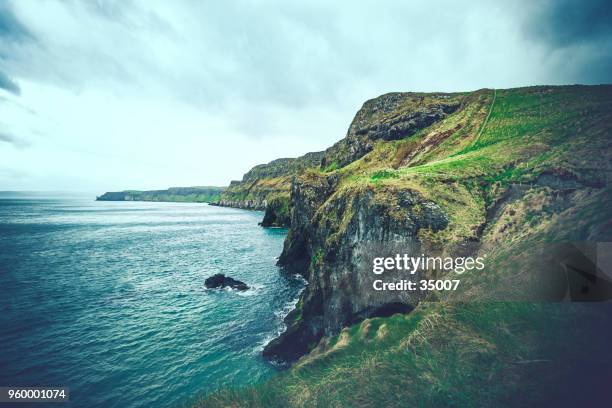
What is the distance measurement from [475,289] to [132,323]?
35.6m

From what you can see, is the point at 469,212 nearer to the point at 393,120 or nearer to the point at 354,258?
the point at 354,258

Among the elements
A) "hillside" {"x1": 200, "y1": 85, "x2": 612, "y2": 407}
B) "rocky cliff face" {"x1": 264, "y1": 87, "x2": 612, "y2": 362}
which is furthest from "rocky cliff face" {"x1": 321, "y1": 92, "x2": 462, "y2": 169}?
"rocky cliff face" {"x1": 264, "y1": 87, "x2": 612, "y2": 362}

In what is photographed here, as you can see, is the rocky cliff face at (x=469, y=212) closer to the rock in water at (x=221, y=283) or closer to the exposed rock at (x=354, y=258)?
the exposed rock at (x=354, y=258)

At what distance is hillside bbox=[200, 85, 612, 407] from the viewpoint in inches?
316

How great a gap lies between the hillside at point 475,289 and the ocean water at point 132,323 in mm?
6252

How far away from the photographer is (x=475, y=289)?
12.8 metres

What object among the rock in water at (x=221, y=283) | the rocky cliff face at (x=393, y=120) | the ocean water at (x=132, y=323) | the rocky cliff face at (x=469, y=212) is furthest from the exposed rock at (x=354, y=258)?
the rocky cliff face at (x=393, y=120)

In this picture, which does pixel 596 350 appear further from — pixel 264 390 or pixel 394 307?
pixel 394 307

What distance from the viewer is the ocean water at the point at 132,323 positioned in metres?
22.9

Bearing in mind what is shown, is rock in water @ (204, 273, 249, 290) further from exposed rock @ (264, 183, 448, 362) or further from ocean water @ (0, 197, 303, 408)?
exposed rock @ (264, 183, 448, 362)

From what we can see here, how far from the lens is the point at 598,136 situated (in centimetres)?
2130

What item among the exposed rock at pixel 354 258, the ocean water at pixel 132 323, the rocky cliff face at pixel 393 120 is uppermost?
the rocky cliff face at pixel 393 120

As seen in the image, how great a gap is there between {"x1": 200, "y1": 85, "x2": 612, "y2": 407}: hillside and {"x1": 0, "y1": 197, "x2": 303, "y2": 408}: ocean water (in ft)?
20.5

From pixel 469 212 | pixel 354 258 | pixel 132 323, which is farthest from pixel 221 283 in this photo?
pixel 469 212
